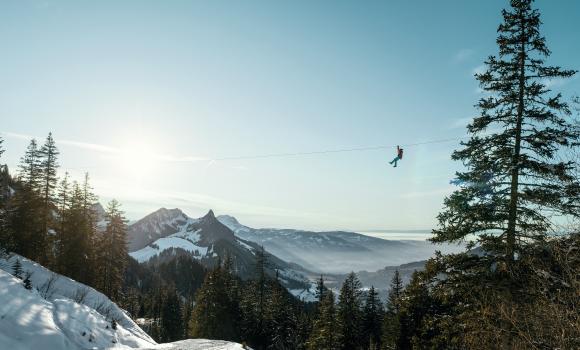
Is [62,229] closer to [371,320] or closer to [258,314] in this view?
[258,314]

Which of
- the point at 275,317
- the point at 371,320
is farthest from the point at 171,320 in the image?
the point at 371,320

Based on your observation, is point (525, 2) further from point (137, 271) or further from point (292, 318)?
point (137, 271)

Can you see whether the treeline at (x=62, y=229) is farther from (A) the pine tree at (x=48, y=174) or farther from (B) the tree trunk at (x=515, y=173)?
(B) the tree trunk at (x=515, y=173)

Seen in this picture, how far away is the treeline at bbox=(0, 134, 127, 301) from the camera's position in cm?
3756

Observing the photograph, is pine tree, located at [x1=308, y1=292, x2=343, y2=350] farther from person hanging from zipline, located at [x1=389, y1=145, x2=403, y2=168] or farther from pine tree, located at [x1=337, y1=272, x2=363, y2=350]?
person hanging from zipline, located at [x1=389, y1=145, x2=403, y2=168]

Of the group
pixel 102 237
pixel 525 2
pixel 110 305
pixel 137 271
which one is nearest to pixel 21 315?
pixel 110 305

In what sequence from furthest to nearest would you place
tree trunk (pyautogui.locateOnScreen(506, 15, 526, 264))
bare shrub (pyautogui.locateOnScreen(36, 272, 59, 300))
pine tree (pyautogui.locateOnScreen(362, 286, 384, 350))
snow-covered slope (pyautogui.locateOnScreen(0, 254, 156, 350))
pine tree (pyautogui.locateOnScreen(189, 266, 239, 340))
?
pine tree (pyautogui.locateOnScreen(362, 286, 384, 350)) → pine tree (pyautogui.locateOnScreen(189, 266, 239, 340)) → bare shrub (pyautogui.locateOnScreen(36, 272, 59, 300)) → tree trunk (pyautogui.locateOnScreen(506, 15, 526, 264)) → snow-covered slope (pyautogui.locateOnScreen(0, 254, 156, 350))

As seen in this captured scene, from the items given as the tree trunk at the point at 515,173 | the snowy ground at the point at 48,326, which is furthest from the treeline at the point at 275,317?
the tree trunk at the point at 515,173

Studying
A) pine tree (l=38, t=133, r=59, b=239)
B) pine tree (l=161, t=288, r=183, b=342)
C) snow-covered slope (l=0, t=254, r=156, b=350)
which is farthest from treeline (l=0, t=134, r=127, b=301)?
pine tree (l=161, t=288, r=183, b=342)

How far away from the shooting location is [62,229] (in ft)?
131

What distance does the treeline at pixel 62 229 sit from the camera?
1479 inches

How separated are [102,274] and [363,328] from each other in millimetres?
34769

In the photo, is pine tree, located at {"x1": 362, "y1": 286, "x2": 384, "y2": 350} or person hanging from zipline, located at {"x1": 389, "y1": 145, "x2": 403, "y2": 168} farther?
pine tree, located at {"x1": 362, "y1": 286, "x2": 384, "y2": 350}

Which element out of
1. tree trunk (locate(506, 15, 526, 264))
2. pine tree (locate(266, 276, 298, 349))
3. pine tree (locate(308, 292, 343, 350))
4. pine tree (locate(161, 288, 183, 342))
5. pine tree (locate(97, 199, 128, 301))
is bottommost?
pine tree (locate(161, 288, 183, 342))
